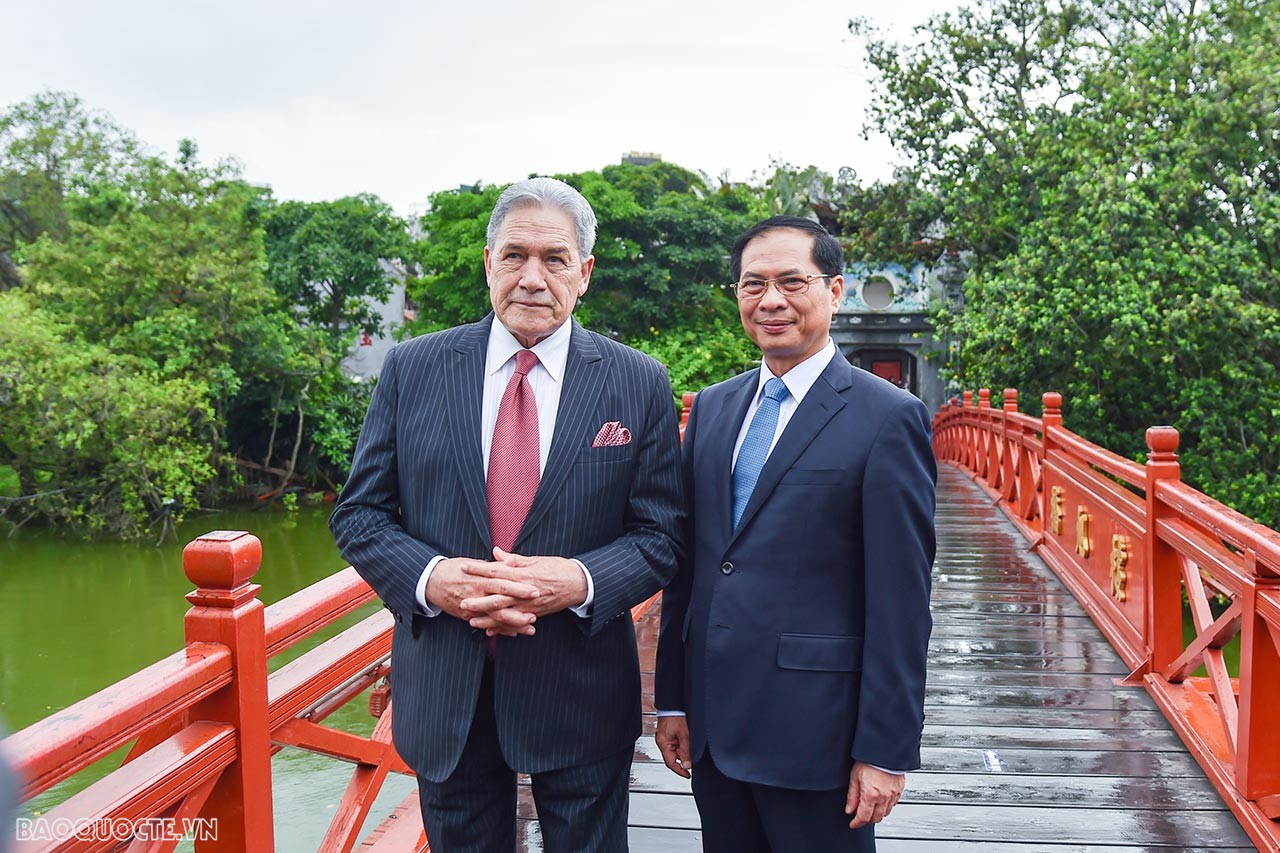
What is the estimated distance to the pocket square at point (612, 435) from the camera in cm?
178

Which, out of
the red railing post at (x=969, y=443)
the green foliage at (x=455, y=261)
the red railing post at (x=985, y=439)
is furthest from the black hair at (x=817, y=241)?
the green foliage at (x=455, y=261)

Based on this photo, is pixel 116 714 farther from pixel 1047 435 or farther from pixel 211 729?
pixel 1047 435

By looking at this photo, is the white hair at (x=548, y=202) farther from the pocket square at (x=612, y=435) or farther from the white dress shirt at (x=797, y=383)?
the white dress shirt at (x=797, y=383)

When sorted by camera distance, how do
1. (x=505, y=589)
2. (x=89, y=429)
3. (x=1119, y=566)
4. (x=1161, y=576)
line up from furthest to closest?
(x=89, y=429)
(x=1119, y=566)
(x=1161, y=576)
(x=505, y=589)

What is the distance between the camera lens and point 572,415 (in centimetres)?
179

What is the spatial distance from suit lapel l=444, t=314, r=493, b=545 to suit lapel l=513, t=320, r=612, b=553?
Answer: 90mm

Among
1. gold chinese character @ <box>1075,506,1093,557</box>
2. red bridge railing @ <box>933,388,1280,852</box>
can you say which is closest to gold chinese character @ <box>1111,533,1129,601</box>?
red bridge railing @ <box>933,388,1280,852</box>

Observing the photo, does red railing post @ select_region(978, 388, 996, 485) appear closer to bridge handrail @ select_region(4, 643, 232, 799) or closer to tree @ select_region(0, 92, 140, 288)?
bridge handrail @ select_region(4, 643, 232, 799)

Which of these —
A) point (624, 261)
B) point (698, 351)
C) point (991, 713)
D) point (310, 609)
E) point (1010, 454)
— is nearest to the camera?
point (310, 609)

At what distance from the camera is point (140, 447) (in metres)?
13.5

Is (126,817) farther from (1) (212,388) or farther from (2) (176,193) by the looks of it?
(2) (176,193)

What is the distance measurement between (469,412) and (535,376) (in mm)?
142

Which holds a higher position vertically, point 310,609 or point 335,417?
point 335,417

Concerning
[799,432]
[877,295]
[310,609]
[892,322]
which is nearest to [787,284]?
[799,432]
